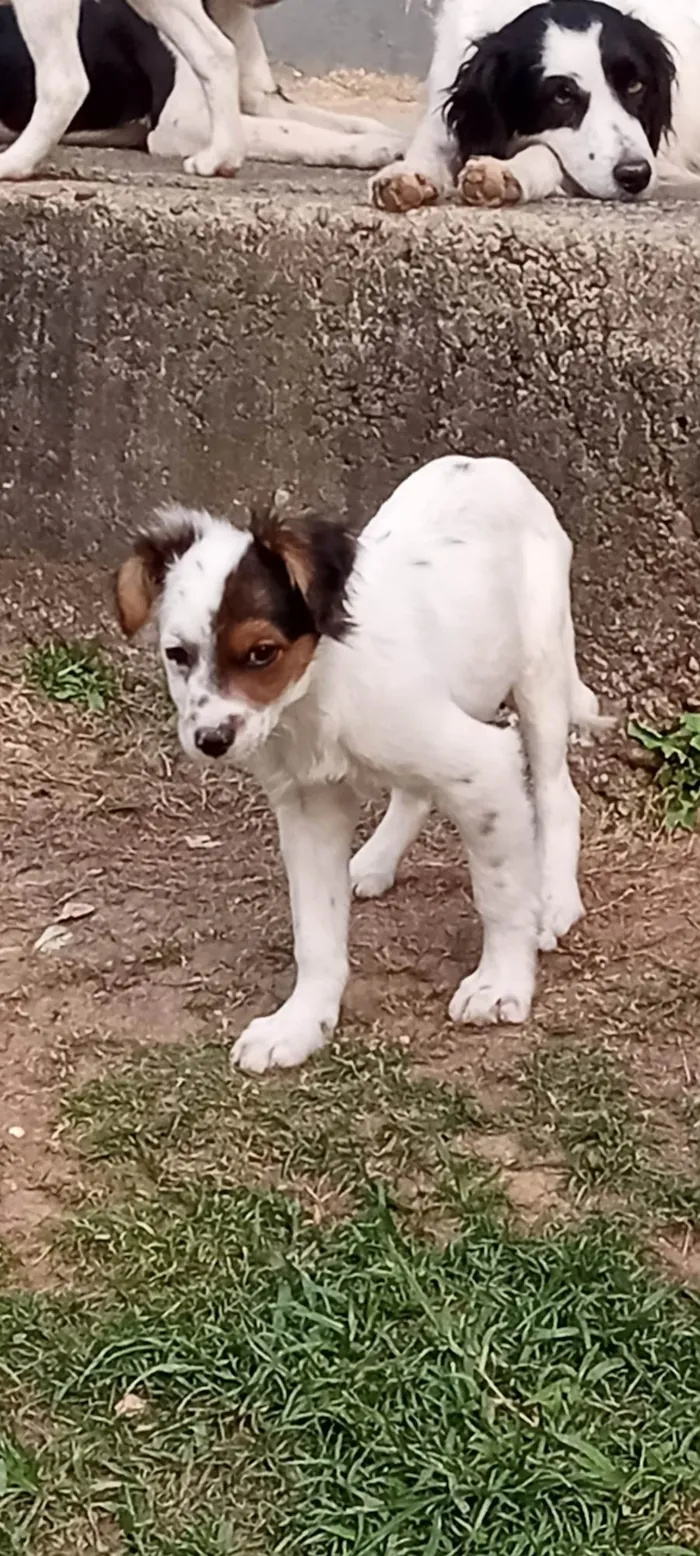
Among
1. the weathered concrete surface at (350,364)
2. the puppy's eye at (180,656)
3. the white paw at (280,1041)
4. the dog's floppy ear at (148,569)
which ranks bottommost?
the white paw at (280,1041)

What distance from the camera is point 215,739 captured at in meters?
2.84

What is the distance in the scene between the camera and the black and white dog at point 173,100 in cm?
474

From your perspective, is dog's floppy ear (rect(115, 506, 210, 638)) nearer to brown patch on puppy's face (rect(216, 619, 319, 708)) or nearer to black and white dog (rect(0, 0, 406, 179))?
brown patch on puppy's face (rect(216, 619, 319, 708))

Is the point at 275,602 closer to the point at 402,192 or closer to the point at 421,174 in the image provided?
the point at 402,192

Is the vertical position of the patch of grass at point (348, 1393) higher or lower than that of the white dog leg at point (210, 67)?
lower

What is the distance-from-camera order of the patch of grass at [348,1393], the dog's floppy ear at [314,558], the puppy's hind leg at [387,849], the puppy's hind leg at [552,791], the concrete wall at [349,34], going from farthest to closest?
the concrete wall at [349,34] → the puppy's hind leg at [387,849] → the puppy's hind leg at [552,791] → the dog's floppy ear at [314,558] → the patch of grass at [348,1393]

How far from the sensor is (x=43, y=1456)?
2480 mm

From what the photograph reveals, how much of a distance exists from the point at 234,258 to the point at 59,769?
128cm

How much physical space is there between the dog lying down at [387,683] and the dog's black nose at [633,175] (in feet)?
4.77

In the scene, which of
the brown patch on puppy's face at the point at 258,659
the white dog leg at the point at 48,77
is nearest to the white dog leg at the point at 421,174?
the white dog leg at the point at 48,77

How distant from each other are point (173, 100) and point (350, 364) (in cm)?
149

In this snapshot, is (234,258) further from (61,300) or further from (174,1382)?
(174,1382)

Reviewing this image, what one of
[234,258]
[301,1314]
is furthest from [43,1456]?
[234,258]

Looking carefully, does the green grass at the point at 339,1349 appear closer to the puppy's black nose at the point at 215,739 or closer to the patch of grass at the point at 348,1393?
the patch of grass at the point at 348,1393
